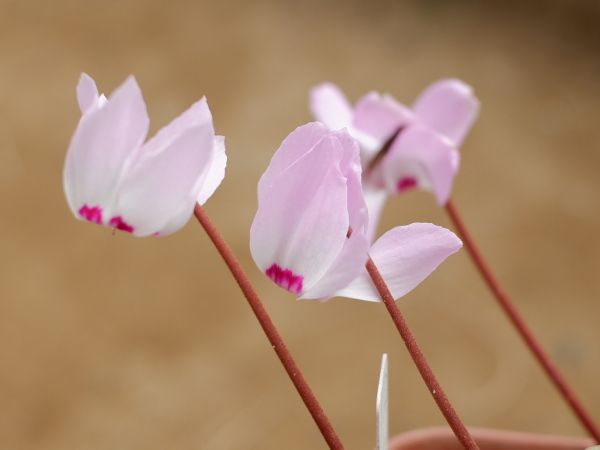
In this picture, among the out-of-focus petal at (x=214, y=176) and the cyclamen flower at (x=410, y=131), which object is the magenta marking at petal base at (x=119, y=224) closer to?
the out-of-focus petal at (x=214, y=176)

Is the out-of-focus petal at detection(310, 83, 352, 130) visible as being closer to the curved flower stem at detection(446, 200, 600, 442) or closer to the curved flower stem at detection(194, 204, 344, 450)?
the curved flower stem at detection(446, 200, 600, 442)

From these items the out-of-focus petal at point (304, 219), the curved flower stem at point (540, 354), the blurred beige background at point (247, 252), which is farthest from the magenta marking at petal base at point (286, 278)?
the blurred beige background at point (247, 252)

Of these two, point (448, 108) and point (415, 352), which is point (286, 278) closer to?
point (415, 352)

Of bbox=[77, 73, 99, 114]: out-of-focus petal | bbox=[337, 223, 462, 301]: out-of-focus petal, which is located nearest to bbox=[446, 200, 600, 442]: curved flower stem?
bbox=[337, 223, 462, 301]: out-of-focus petal

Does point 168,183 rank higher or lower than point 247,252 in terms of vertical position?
higher

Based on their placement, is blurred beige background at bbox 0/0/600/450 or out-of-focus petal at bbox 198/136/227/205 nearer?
out-of-focus petal at bbox 198/136/227/205

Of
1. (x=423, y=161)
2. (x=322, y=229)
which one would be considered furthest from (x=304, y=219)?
(x=423, y=161)
